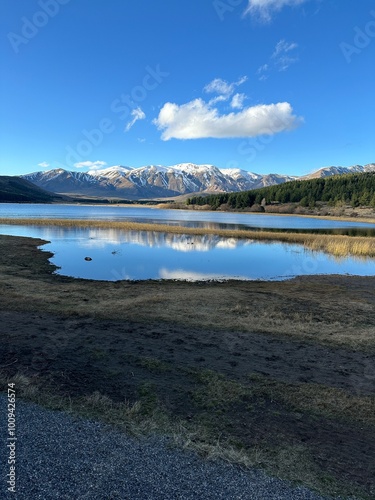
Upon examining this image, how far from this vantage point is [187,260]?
39500mm

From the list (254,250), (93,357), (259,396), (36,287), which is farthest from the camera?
(254,250)

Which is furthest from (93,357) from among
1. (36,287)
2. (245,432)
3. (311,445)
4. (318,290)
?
(318,290)

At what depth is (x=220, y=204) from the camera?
634ft

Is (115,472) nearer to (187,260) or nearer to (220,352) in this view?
(220,352)

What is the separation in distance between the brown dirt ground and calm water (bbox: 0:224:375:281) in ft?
27.5

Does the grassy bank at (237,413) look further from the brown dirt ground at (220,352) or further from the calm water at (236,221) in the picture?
the calm water at (236,221)

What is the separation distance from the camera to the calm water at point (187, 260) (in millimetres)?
32719

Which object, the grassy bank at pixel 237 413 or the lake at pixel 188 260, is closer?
the grassy bank at pixel 237 413

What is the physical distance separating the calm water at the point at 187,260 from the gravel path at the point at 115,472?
2351 cm

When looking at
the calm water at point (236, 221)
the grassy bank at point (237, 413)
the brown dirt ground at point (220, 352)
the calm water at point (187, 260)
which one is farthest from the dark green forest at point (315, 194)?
the grassy bank at point (237, 413)

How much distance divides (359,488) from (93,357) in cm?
856

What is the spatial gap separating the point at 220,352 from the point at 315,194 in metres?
182

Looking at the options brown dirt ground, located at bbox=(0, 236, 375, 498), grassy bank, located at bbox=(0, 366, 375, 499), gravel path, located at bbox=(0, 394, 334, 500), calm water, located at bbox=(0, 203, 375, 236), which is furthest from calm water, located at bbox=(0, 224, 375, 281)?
calm water, located at bbox=(0, 203, 375, 236)

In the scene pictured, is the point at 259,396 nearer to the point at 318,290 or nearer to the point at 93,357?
the point at 93,357
